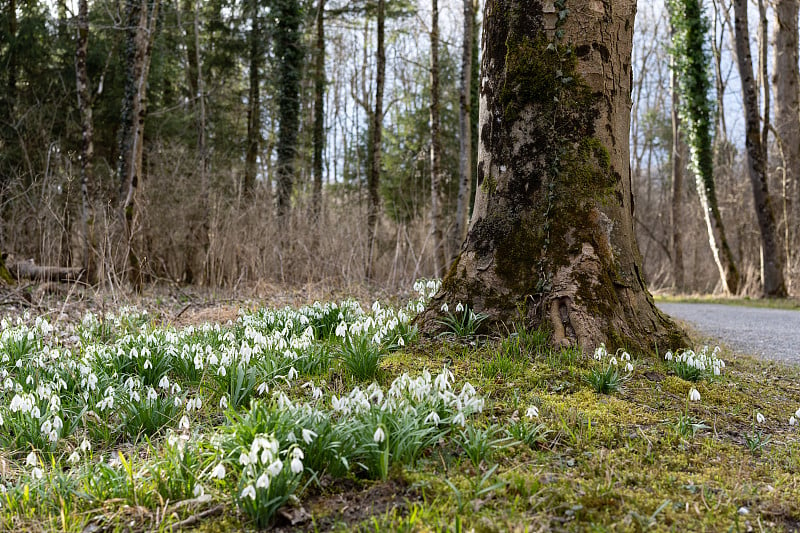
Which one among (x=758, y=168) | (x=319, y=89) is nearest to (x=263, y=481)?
(x=758, y=168)

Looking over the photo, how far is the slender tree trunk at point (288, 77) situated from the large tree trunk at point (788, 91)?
14.4m

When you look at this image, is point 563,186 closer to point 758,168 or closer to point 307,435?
point 307,435

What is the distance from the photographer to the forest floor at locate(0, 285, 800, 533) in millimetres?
2273

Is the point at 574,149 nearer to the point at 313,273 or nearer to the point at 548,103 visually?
the point at 548,103

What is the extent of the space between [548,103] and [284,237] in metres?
8.73

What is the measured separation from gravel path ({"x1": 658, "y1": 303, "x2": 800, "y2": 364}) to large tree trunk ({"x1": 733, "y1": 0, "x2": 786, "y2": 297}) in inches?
109

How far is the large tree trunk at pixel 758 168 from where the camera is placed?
14305 mm

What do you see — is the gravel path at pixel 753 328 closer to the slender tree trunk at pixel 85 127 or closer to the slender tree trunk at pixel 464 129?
the slender tree trunk at pixel 464 129

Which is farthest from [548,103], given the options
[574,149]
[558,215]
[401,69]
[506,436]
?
[401,69]

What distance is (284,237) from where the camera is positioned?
40.9 ft

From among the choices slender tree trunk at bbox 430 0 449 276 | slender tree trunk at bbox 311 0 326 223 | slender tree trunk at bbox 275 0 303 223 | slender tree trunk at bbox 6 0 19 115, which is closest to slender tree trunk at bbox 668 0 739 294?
slender tree trunk at bbox 430 0 449 276

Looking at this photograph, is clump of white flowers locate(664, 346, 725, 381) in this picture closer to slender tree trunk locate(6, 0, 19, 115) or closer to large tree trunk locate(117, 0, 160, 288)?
large tree trunk locate(117, 0, 160, 288)

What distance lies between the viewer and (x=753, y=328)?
29.0 feet

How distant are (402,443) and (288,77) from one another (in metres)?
17.9
